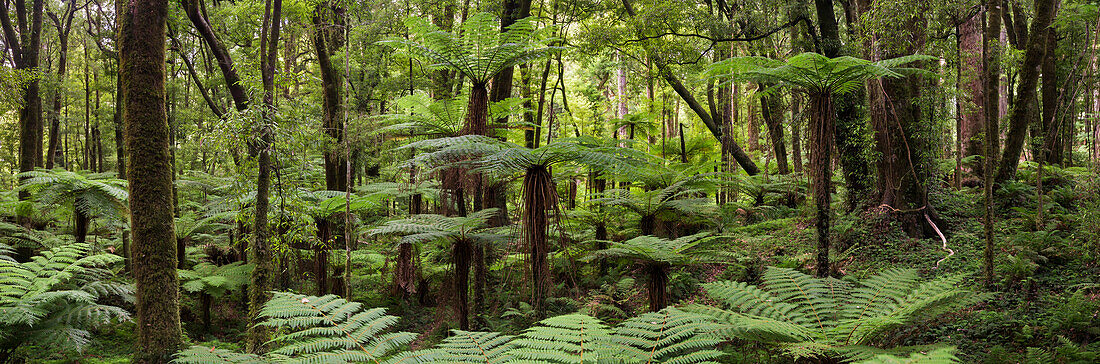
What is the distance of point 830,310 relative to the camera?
10.3 feet

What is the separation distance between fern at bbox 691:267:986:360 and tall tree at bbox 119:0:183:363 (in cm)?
475

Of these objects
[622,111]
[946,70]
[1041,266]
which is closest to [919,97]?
[946,70]

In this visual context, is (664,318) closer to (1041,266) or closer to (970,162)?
(1041,266)

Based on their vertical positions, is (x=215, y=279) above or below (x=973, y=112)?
below

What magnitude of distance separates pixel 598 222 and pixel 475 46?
3.83 metres

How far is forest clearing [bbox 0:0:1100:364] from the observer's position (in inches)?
122

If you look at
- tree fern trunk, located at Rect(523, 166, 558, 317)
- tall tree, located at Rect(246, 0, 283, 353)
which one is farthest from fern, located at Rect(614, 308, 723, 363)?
tall tree, located at Rect(246, 0, 283, 353)

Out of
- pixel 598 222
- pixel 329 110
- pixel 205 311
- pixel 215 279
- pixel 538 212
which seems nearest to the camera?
pixel 538 212

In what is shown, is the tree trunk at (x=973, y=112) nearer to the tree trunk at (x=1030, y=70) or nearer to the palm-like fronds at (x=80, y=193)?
the tree trunk at (x=1030, y=70)

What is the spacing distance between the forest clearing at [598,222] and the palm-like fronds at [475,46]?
32mm

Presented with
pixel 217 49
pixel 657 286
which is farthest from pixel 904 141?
pixel 217 49

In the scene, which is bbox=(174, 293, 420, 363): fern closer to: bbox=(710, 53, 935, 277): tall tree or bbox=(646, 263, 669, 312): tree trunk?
bbox=(646, 263, 669, 312): tree trunk

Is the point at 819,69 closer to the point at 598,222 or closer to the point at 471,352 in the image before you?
the point at 471,352

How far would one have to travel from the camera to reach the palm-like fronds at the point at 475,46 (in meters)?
5.09
